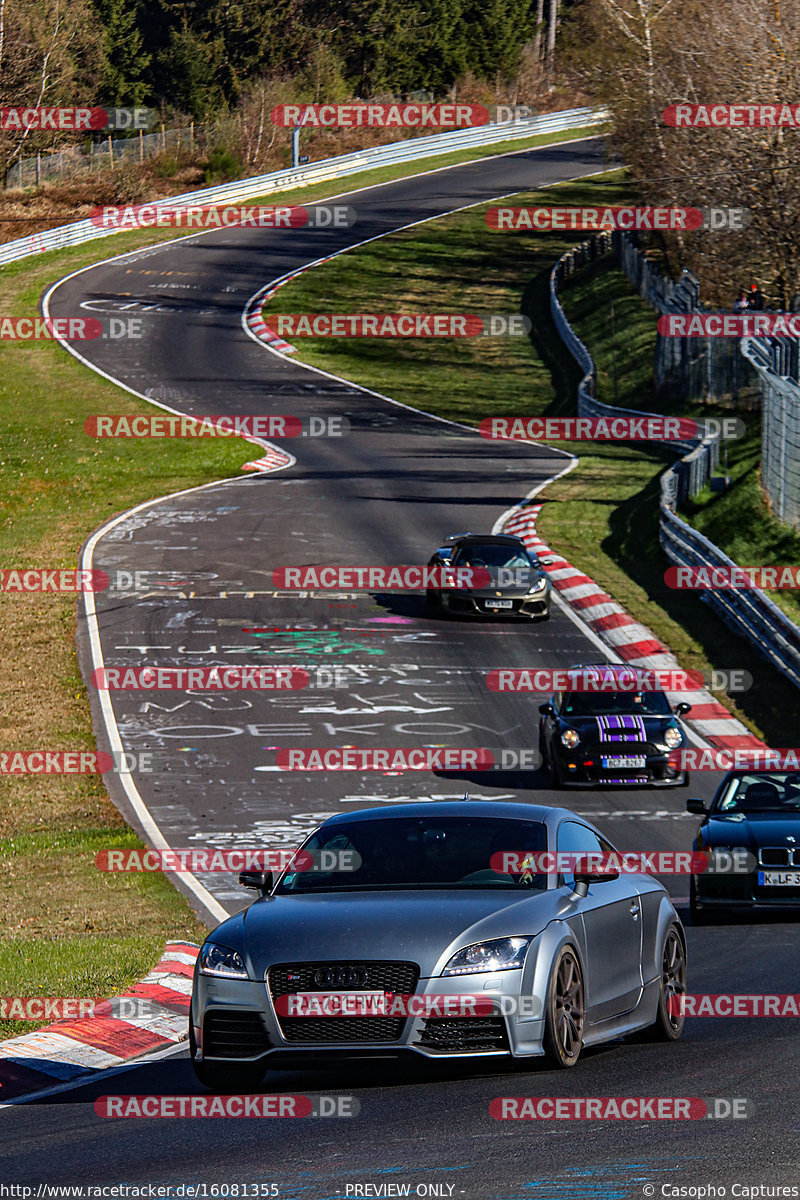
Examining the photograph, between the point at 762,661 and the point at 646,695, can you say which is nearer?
the point at 646,695

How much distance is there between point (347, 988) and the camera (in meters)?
7.89

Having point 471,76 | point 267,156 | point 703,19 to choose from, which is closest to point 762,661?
point 703,19

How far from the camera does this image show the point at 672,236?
55219 mm

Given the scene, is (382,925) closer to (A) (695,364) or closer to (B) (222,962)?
Answer: (B) (222,962)

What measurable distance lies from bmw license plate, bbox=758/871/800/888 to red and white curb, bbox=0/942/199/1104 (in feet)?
18.0

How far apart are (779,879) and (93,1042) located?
6.87 m

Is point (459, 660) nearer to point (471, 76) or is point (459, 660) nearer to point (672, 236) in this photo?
point (672, 236)

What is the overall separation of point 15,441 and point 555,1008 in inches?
1515
